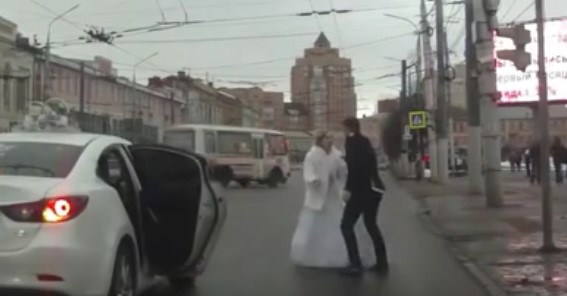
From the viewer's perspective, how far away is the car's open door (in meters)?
8.62

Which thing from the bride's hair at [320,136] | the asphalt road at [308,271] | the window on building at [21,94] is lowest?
the asphalt road at [308,271]

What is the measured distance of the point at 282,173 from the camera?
1537 inches

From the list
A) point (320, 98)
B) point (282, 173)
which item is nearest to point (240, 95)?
point (320, 98)

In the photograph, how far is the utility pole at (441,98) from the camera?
3334 cm

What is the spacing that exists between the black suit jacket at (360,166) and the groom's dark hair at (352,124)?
0.10 m

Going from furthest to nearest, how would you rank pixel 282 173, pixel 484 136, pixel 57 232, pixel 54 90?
pixel 54 90 → pixel 282 173 → pixel 484 136 → pixel 57 232

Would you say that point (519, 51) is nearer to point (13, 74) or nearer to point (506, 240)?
point (506, 240)

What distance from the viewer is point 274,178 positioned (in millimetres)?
38219

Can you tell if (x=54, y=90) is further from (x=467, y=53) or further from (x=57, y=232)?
(x=57, y=232)

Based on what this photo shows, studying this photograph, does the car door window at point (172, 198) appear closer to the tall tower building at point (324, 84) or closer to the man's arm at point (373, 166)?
the man's arm at point (373, 166)

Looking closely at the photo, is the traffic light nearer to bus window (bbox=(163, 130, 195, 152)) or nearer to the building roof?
bus window (bbox=(163, 130, 195, 152))

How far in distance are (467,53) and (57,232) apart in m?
18.9

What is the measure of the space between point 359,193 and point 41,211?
4822 millimetres

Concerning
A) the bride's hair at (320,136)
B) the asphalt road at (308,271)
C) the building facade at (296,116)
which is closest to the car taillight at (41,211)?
the asphalt road at (308,271)
